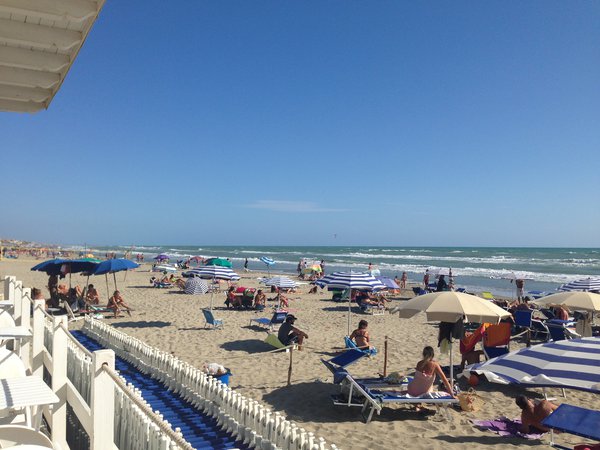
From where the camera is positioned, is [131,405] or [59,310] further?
[59,310]

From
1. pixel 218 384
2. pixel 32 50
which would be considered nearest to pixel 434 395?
pixel 218 384

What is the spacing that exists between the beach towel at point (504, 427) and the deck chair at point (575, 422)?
1343mm

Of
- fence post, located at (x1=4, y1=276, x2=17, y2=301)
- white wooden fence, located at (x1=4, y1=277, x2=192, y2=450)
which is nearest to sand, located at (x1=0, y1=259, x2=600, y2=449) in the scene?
white wooden fence, located at (x1=4, y1=277, x2=192, y2=450)

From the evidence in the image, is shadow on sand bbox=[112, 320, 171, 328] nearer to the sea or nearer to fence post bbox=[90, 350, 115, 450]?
fence post bbox=[90, 350, 115, 450]

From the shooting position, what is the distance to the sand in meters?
5.70

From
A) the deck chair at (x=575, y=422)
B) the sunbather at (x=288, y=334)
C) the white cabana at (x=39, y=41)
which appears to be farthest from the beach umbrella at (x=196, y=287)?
the white cabana at (x=39, y=41)

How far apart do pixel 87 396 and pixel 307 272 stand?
92.4ft

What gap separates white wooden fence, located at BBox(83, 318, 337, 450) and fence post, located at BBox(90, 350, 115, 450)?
4.98ft

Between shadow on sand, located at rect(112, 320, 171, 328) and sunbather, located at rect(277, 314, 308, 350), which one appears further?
shadow on sand, located at rect(112, 320, 171, 328)

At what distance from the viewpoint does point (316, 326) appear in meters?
13.6

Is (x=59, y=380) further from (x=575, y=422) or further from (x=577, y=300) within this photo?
(x=577, y=300)

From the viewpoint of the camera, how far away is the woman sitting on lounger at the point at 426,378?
6.23m

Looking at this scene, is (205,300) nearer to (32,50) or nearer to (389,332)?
(389,332)

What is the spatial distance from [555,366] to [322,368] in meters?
5.29
